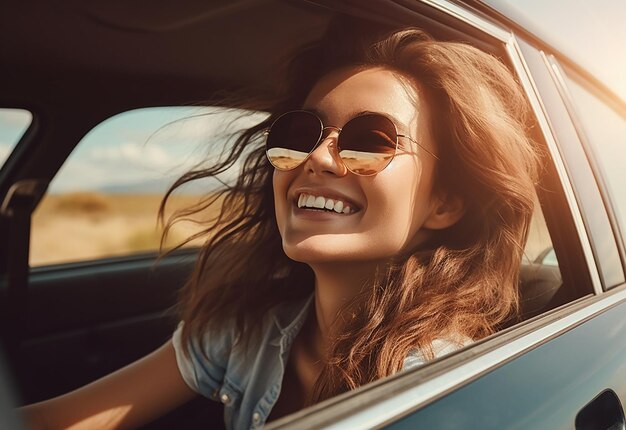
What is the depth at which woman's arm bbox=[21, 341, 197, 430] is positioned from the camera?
1928 mm

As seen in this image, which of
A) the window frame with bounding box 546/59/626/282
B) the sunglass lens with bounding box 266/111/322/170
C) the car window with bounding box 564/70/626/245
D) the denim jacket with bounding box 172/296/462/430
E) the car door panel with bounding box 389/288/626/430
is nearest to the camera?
the car door panel with bounding box 389/288/626/430

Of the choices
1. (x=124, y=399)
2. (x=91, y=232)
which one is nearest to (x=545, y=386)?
(x=124, y=399)

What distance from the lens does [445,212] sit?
6.08 feet

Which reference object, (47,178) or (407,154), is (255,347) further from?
(47,178)

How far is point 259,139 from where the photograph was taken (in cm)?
223

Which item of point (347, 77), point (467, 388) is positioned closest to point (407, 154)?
point (347, 77)

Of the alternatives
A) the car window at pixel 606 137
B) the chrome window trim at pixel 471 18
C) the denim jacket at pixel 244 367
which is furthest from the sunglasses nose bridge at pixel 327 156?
the car window at pixel 606 137

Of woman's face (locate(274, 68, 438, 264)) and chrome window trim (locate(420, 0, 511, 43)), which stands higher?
chrome window trim (locate(420, 0, 511, 43))

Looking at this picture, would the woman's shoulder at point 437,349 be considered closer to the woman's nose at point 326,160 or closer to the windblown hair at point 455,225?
the windblown hair at point 455,225

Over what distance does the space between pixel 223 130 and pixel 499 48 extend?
946 millimetres

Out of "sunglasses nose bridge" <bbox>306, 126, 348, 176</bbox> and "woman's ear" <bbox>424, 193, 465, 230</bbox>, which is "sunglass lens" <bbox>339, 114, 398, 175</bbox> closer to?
"sunglasses nose bridge" <bbox>306, 126, 348, 176</bbox>

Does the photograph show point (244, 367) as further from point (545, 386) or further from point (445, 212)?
point (545, 386)

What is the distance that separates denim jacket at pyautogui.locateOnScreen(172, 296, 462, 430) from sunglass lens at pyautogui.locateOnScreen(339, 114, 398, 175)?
1.89 ft

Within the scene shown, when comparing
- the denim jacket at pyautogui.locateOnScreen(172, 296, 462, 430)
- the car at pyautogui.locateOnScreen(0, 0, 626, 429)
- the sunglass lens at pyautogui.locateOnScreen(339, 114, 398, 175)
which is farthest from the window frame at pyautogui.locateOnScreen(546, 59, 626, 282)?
the denim jacket at pyautogui.locateOnScreen(172, 296, 462, 430)
